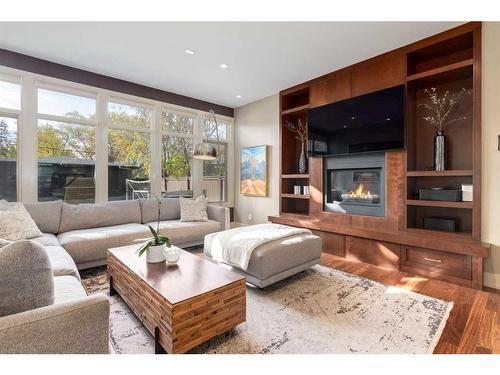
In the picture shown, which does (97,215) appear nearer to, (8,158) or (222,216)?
(8,158)

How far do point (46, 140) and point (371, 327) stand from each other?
15.3 feet

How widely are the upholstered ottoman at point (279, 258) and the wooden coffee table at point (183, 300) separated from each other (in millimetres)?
532

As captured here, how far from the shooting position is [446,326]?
1.85m

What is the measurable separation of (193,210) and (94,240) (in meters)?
1.55

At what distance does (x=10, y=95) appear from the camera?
3.32 meters

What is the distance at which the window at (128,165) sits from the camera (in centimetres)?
416

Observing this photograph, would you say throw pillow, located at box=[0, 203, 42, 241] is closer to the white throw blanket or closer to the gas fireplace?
the white throw blanket

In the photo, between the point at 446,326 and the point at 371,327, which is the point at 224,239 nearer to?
the point at 371,327

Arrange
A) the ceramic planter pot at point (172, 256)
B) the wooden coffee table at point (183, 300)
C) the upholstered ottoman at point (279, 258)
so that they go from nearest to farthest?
1. the wooden coffee table at point (183, 300)
2. the ceramic planter pot at point (172, 256)
3. the upholstered ottoman at point (279, 258)

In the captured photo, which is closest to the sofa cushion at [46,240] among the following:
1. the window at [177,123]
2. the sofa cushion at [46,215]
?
the sofa cushion at [46,215]

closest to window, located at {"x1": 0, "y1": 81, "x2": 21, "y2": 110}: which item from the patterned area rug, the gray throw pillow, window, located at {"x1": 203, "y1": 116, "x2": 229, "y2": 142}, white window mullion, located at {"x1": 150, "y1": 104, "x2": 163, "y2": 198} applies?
white window mullion, located at {"x1": 150, "y1": 104, "x2": 163, "y2": 198}

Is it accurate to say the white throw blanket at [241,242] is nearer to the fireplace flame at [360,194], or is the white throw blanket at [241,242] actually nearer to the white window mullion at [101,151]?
the fireplace flame at [360,194]
